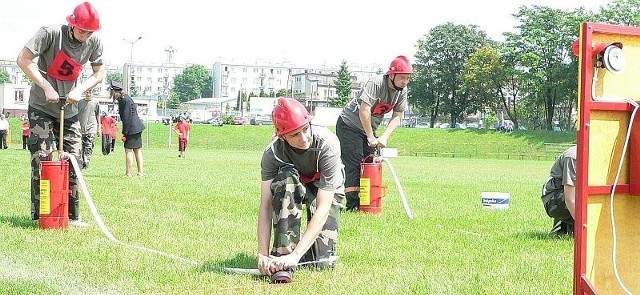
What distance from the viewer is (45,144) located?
7785 millimetres

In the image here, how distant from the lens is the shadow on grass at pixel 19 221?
25.6 feet

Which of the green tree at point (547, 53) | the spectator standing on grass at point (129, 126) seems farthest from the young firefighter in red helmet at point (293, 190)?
the green tree at point (547, 53)

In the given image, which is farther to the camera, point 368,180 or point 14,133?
point 14,133

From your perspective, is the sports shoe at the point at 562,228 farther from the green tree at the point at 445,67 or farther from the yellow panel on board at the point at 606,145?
the green tree at the point at 445,67

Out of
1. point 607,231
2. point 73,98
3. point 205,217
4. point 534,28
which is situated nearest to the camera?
point 607,231

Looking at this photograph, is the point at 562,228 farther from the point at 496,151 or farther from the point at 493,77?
the point at 493,77

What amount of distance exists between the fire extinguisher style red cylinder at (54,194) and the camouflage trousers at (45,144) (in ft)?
1.07

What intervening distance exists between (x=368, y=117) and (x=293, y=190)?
4125 millimetres

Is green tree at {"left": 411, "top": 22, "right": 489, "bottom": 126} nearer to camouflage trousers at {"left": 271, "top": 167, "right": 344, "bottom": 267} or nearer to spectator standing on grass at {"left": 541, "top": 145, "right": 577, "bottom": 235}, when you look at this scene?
spectator standing on grass at {"left": 541, "top": 145, "right": 577, "bottom": 235}

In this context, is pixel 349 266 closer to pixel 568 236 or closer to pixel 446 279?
pixel 446 279

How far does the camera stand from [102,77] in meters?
8.15

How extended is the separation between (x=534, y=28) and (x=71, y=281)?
269 ft

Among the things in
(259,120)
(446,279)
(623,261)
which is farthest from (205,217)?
(259,120)

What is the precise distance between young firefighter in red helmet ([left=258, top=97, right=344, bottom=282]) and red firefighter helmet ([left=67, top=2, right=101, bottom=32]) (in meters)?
2.58
